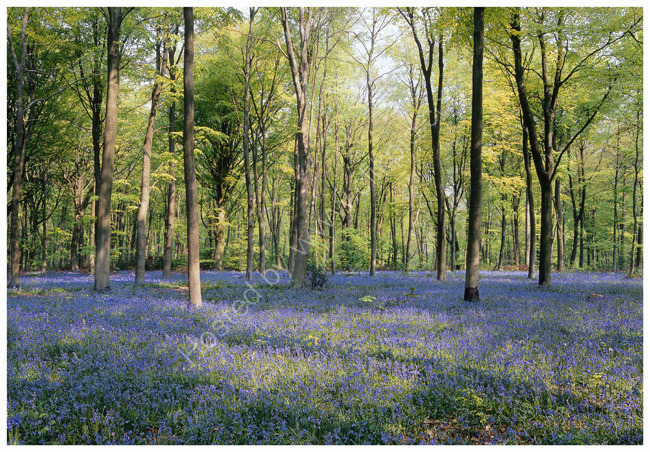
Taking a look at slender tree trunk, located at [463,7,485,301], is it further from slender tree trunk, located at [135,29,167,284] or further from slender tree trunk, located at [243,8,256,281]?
slender tree trunk, located at [135,29,167,284]

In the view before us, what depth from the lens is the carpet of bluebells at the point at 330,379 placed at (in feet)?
10.5

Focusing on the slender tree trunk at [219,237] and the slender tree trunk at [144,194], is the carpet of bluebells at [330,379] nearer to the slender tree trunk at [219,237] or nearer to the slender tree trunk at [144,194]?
the slender tree trunk at [144,194]

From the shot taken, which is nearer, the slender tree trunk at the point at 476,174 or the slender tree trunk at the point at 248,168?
the slender tree trunk at the point at 476,174

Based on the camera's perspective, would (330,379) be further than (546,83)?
No

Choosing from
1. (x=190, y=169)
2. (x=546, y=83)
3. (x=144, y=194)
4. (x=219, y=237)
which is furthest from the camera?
(x=219, y=237)

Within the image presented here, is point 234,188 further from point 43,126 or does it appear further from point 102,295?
point 102,295

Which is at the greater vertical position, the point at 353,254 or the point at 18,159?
the point at 18,159

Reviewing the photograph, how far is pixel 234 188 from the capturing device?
27688mm

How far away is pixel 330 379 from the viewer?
403 centimetres

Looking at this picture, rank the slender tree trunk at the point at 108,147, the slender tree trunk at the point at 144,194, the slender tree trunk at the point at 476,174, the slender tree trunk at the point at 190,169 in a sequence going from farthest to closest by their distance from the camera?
the slender tree trunk at the point at 144,194 → the slender tree trunk at the point at 108,147 → the slender tree trunk at the point at 476,174 → the slender tree trunk at the point at 190,169

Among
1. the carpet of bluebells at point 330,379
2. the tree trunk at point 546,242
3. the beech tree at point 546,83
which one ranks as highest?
the beech tree at point 546,83

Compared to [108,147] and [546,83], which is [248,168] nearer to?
[108,147]

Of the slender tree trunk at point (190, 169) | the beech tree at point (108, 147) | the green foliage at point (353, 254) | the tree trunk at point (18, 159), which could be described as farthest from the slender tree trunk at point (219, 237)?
the slender tree trunk at point (190, 169)

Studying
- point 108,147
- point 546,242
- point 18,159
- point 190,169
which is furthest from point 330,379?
point 18,159
